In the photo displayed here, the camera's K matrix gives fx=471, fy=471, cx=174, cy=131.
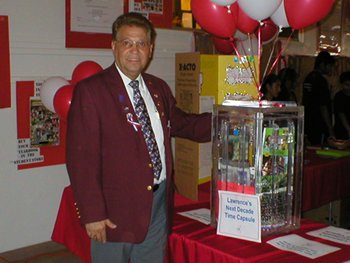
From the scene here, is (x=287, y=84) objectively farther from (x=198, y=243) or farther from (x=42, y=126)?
(x=198, y=243)

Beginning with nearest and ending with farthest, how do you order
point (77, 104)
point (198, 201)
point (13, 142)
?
1. point (77, 104)
2. point (198, 201)
3. point (13, 142)

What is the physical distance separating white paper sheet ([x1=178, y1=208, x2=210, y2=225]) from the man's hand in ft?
1.19

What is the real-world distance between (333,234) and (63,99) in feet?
4.67

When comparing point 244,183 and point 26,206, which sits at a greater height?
point 244,183

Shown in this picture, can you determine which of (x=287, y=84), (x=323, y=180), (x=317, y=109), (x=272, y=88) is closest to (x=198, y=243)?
(x=323, y=180)

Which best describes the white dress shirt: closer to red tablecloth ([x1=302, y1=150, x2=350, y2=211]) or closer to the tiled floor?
red tablecloth ([x1=302, y1=150, x2=350, y2=211])

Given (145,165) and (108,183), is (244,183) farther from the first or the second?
(108,183)

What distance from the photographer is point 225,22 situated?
6.45 feet

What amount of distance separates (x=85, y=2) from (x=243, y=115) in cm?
205

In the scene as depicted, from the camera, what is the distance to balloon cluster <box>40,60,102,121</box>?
7.77ft

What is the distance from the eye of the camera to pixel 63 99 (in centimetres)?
236

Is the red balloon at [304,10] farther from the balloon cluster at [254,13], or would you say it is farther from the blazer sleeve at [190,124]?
the blazer sleeve at [190,124]

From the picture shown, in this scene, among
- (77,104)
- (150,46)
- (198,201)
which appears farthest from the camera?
(198,201)

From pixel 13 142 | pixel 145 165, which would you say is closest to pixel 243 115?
pixel 145 165
